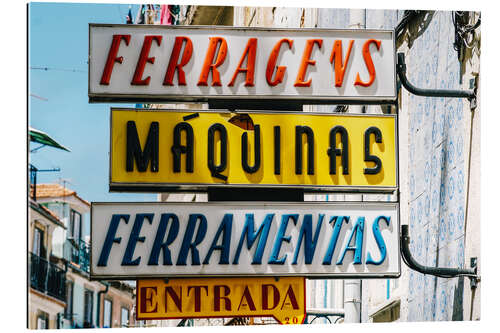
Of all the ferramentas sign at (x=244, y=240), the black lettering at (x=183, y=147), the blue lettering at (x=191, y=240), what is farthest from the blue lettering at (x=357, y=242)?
the black lettering at (x=183, y=147)

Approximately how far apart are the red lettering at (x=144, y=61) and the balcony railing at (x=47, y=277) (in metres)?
1.86

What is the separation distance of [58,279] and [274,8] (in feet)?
10.9

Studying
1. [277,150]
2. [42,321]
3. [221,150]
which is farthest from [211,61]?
[42,321]

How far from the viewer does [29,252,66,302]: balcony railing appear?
10.1 metres

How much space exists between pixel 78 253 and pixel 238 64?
2.34 metres

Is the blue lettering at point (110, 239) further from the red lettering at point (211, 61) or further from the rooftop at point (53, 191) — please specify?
the red lettering at point (211, 61)

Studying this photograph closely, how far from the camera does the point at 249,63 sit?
10.1m

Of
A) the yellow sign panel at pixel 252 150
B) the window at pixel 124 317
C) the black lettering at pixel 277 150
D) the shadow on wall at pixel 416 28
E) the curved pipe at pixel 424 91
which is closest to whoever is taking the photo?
the yellow sign panel at pixel 252 150

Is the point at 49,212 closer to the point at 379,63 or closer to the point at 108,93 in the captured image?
the point at 108,93

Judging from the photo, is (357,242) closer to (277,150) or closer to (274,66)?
(277,150)

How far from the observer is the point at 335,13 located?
35.7ft

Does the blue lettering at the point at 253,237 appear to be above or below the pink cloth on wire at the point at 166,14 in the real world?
below

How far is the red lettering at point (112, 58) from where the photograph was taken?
986 centimetres

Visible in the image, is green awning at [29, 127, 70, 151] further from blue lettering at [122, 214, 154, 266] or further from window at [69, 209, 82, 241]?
blue lettering at [122, 214, 154, 266]
